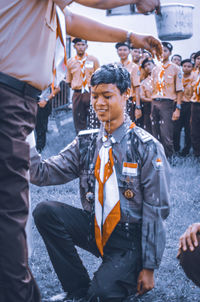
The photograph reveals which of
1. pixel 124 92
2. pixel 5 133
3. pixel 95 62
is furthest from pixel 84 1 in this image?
pixel 95 62

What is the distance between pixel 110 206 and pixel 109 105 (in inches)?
23.4

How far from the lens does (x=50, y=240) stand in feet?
8.06

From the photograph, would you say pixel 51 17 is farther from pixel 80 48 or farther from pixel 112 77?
pixel 80 48

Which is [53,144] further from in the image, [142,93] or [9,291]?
[9,291]

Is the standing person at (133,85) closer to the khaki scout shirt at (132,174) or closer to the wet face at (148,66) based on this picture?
the wet face at (148,66)

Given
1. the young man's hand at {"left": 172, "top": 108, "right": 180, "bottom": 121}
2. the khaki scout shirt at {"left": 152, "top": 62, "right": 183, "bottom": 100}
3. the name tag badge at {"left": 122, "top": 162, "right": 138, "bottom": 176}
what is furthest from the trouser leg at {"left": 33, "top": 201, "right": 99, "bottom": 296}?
the young man's hand at {"left": 172, "top": 108, "right": 180, "bottom": 121}

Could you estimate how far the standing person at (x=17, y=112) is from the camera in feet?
5.16

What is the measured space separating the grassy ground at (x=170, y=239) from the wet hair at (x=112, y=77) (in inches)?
49.2

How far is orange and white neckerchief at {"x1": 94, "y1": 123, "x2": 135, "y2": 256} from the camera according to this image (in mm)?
2395

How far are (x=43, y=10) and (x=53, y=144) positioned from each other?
6.08 m

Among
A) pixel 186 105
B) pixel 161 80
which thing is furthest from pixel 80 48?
pixel 186 105

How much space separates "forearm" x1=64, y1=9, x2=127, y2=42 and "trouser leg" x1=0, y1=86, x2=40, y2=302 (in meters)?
0.68

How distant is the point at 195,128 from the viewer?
7434 millimetres

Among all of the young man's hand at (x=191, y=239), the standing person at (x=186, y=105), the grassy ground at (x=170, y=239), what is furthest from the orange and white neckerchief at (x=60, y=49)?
the standing person at (x=186, y=105)
